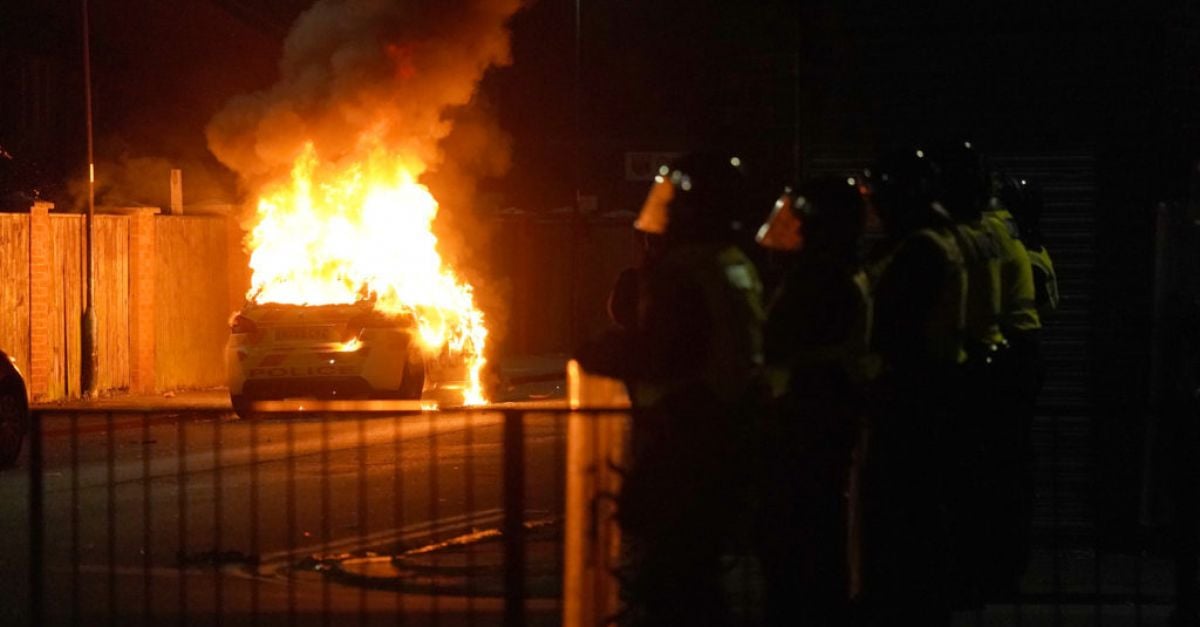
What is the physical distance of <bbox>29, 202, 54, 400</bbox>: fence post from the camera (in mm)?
21172

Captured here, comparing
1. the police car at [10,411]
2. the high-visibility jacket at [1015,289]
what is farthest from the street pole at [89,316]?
the high-visibility jacket at [1015,289]

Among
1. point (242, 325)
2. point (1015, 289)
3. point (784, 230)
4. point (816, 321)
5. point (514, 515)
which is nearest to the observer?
point (816, 321)

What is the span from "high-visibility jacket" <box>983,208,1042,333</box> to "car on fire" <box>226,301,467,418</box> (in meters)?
11.3

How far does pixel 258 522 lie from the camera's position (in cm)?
1196

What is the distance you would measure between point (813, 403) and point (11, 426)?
389 inches

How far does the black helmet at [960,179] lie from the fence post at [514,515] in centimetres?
214

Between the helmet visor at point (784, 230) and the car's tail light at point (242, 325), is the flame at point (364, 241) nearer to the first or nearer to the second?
the car's tail light at point (242, 325)

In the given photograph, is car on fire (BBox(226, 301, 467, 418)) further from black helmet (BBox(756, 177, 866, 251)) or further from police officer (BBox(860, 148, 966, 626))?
black helmet (BBox(756, 177, 866, 251))

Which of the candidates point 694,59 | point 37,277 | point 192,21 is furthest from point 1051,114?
point 192,21

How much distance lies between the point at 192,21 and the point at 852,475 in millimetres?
32999

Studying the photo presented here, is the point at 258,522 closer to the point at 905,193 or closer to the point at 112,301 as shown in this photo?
the point at 905,193

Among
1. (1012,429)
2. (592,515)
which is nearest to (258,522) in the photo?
(1012,429)

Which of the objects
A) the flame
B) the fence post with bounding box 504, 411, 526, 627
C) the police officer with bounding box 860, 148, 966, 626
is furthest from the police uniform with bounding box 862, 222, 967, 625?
the flame

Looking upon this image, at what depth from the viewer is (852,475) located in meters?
7.25
